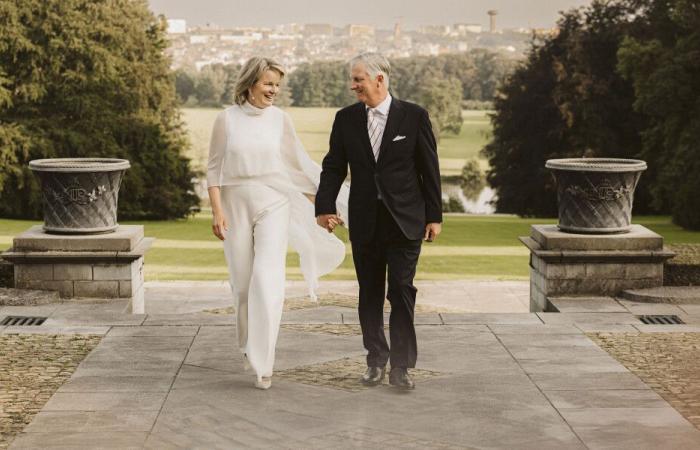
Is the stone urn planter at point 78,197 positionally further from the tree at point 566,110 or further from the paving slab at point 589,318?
the tree at point 566,110

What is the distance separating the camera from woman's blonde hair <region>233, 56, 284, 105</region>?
6.86 meters

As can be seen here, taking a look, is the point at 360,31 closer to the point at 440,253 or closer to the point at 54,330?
the point at 440,253

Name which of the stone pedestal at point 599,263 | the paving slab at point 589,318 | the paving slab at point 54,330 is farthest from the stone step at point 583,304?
the paving slab at point 54,330

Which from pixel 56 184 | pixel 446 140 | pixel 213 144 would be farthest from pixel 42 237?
pixel 446 140

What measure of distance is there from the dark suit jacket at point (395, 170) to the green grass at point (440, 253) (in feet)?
41.2

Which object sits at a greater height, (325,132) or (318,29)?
(318,29)

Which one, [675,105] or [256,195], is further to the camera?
[675,105]

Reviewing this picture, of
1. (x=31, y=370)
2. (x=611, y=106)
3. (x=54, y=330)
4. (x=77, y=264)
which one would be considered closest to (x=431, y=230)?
(x=31, y=370)

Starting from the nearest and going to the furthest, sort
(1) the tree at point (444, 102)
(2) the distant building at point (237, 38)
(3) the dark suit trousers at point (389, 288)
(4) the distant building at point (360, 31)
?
(3) the dark suit trousers at point (389, 288), (1) the tree at point (444, 102), (2) the distant building at point (237, 38), (4) the distant building at point (360, 31)

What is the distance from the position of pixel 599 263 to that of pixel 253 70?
17.3 ft

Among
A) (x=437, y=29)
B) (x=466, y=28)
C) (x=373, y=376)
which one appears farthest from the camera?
(x=437, y=29)

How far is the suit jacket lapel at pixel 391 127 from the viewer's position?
6801 mm

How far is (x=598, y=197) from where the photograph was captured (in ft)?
37.3

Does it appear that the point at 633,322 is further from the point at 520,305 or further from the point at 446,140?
the point at 446,140
